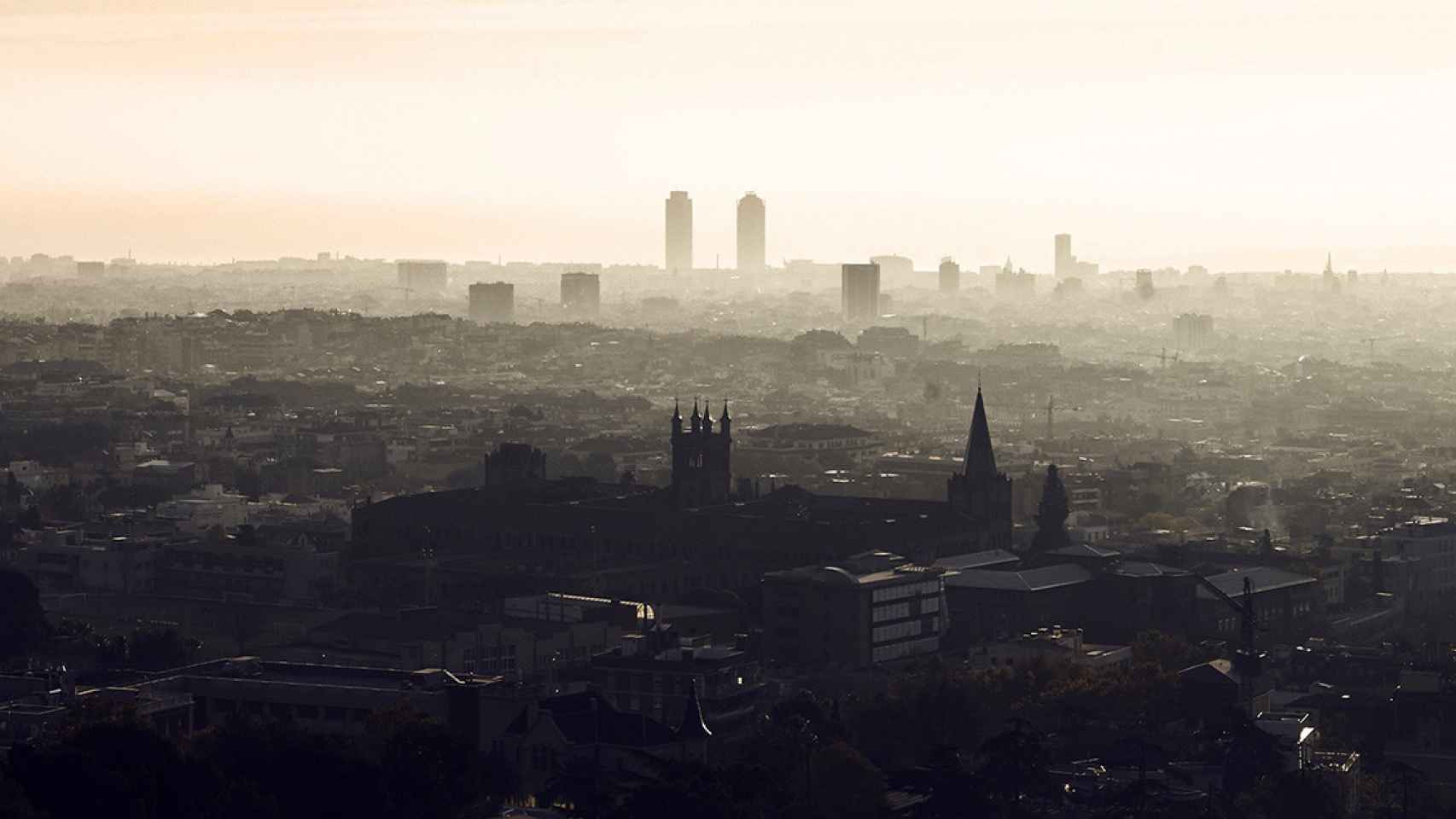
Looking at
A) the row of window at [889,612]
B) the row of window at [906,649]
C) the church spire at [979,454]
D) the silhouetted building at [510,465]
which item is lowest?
the row of window at [906,649]

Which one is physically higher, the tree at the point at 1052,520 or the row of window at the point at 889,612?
the tree at the point at 1052,520

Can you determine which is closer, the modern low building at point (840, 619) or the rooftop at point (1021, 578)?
the modern low building at point (840, 619)

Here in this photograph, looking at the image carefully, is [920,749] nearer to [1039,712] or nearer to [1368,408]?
[1039,712]

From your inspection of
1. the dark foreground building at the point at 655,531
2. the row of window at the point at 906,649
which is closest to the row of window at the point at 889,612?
the row of window at the point at 906,649

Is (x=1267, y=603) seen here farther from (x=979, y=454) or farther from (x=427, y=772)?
(x=427, y=772)

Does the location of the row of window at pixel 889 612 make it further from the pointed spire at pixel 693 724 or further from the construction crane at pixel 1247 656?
the pointed spire at pixel 693 724

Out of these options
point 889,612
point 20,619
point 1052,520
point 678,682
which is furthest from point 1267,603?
point 20,619

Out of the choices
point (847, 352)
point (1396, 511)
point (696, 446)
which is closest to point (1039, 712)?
point (696, 446)
